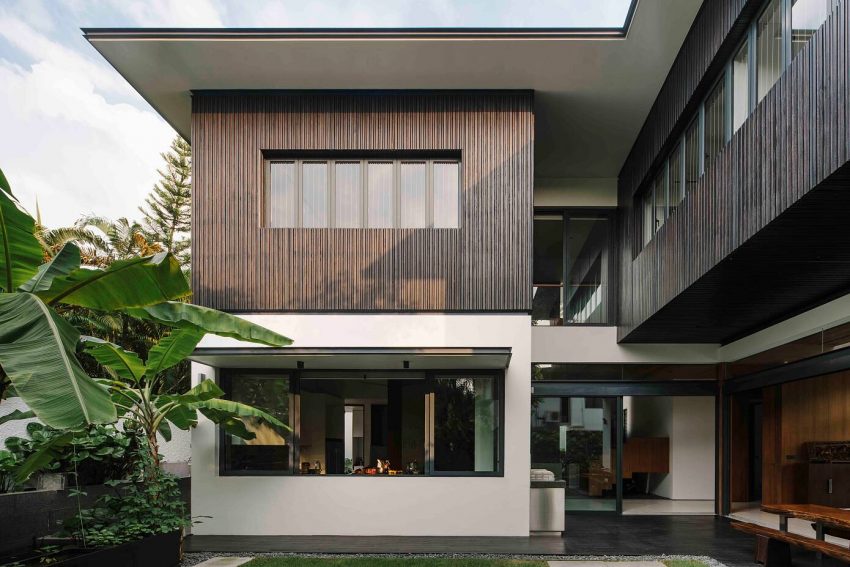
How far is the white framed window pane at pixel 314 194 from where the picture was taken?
1023 centimetres

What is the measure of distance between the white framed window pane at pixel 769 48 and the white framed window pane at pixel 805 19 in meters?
0.27

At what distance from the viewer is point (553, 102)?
1048cm

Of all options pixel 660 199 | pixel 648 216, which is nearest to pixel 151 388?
pixel 660 199

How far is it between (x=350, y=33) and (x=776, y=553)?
7463 millimetres

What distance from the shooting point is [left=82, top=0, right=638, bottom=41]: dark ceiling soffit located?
8727 mm

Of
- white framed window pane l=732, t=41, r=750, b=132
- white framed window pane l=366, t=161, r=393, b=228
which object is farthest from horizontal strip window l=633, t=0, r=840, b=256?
white framed window pane l=366, t=161, r=393, b=228

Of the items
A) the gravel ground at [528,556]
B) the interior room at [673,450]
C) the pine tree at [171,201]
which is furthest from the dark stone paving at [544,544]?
the pine tree at [171,201]

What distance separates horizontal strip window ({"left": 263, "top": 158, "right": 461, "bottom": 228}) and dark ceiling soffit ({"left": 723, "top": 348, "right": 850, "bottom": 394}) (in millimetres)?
4719

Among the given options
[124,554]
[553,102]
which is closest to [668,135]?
[553,102]

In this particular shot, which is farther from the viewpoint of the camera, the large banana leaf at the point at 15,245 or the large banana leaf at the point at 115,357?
the large banana leaf at the point at 115,357

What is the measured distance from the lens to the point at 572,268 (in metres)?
13.2

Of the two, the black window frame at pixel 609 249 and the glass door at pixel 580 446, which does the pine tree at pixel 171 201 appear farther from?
the glass door at pixel 580 446

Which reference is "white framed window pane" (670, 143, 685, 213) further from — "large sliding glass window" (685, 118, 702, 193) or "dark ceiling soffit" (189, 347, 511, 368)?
"dark ceiling soffit" (189, 347, 511, 368)

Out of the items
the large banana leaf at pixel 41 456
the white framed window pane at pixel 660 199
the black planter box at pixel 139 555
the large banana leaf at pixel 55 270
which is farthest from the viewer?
the white framed window pane at pixel 660 199
